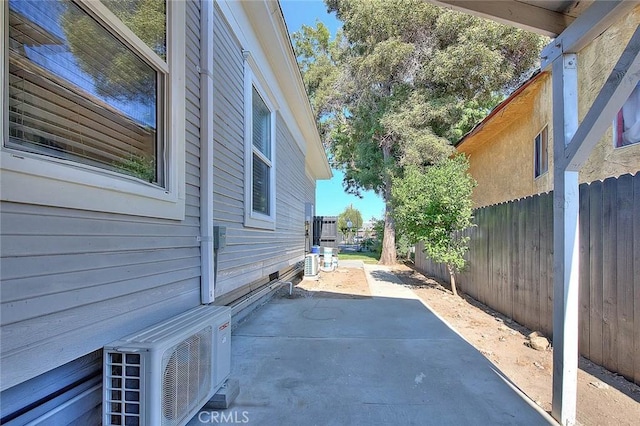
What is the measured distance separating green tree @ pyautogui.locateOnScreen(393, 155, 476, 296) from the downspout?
4.98 meters

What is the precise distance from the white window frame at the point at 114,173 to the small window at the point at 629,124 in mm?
5630

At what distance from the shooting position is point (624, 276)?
9.16 ft

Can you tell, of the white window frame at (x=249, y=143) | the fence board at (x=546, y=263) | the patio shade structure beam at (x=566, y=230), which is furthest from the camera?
the white window frame at (x=249, y=143)

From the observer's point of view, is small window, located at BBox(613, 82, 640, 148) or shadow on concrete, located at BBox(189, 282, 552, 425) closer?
shadow on concrete, located at BBox(189, 282, 552, 425)

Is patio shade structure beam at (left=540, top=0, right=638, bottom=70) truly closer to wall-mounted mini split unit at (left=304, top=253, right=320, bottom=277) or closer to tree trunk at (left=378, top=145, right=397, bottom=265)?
wall-mounted mini split unit at (left=304, top=253, right=320, bottom=277)

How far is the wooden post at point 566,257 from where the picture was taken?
7.37 ft

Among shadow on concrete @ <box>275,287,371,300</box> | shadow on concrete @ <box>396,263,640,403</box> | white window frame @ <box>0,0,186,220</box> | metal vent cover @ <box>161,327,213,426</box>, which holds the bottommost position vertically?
shadow on concrete @ <box>275,287,371,300</box>

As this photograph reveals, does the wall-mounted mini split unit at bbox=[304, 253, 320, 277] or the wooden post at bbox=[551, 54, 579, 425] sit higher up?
the wooden post at bbox=[551, 54, 579, 425]

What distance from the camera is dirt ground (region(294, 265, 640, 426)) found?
2406 mm

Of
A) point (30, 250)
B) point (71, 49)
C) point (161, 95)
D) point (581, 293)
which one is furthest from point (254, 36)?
point (581, 293)

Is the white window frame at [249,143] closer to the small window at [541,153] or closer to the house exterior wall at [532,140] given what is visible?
the house exterior wall at [532,140]

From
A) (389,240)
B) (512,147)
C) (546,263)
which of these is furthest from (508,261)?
(389,240)

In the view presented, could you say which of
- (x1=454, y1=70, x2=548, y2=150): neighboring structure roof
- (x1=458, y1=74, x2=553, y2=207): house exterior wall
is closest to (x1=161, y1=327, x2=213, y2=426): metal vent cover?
(x1=454, y1=70, x2=548, y2=150): neighboring structure roof

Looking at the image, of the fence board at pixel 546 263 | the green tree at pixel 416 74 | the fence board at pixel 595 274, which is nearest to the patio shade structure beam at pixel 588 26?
the fence board at pixel 595 274
